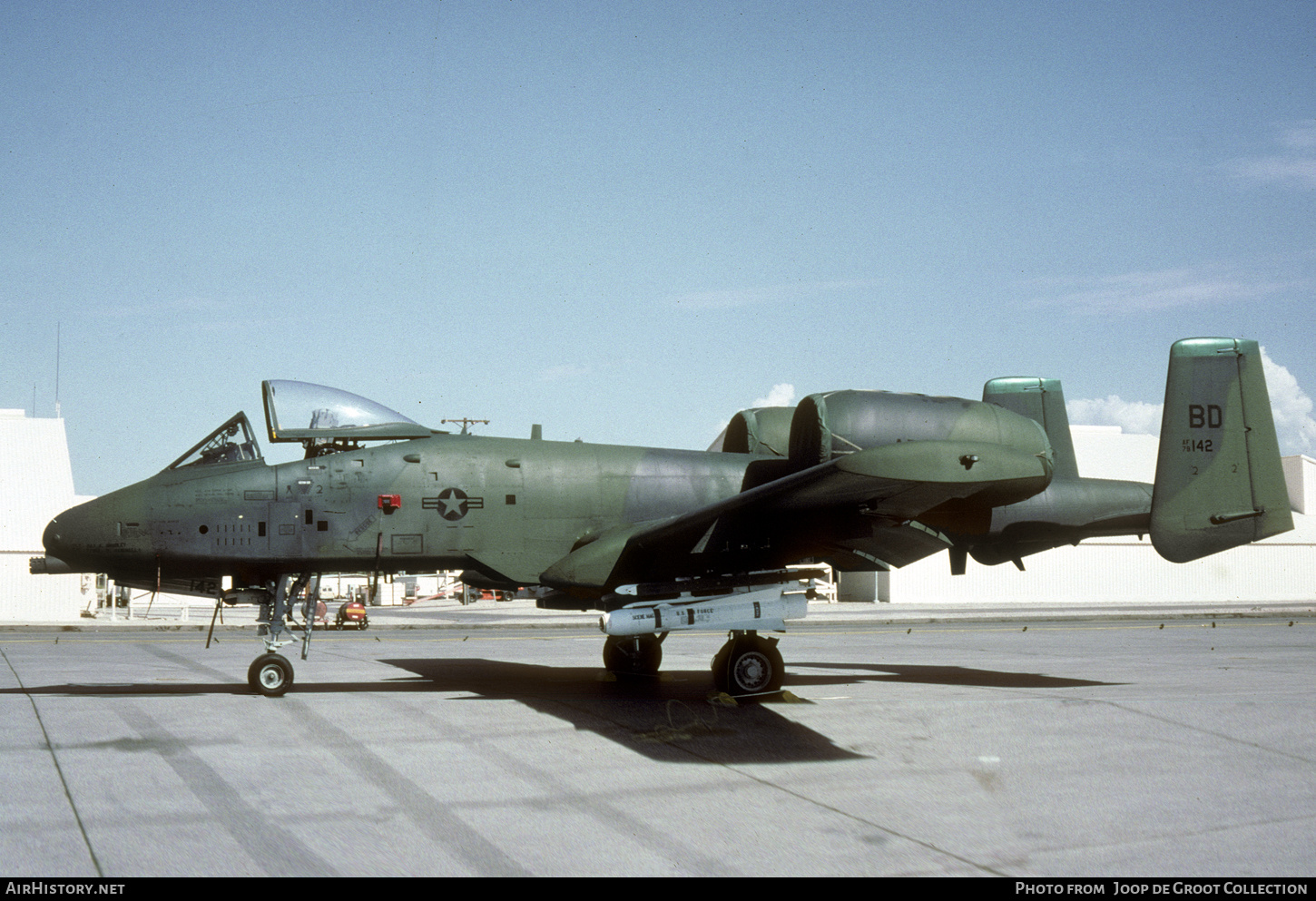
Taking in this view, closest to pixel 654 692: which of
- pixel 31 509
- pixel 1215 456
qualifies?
pixel 1215 456

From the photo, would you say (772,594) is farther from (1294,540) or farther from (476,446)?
(1294,540)

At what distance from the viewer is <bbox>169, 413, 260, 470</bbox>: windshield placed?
12.0 metres

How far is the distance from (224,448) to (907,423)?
8.22 m

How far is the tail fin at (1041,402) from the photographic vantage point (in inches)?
598

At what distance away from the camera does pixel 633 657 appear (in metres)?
14.0

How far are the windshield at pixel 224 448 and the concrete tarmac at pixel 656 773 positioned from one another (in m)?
2.79

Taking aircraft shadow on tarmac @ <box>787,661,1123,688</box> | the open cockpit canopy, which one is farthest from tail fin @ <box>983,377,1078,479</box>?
the open cockpit canopy

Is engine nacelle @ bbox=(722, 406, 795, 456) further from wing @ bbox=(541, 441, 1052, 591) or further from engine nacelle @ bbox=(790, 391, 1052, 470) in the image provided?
wing @ bbox=(541, 441, 1052, 591)

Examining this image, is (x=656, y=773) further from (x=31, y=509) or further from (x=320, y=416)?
(x=31, y=509)

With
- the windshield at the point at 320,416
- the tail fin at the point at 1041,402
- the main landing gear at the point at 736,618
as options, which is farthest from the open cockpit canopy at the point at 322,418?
the tail fin at the point at 1041,402

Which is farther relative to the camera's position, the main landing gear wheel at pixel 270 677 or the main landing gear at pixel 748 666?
the main landing gear wheel at pixel 270 677

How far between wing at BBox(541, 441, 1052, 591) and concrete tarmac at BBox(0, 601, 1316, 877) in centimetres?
159

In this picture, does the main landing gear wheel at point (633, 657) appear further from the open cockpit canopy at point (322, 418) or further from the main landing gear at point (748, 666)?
the open cockpit canopy at point (322, 418)
